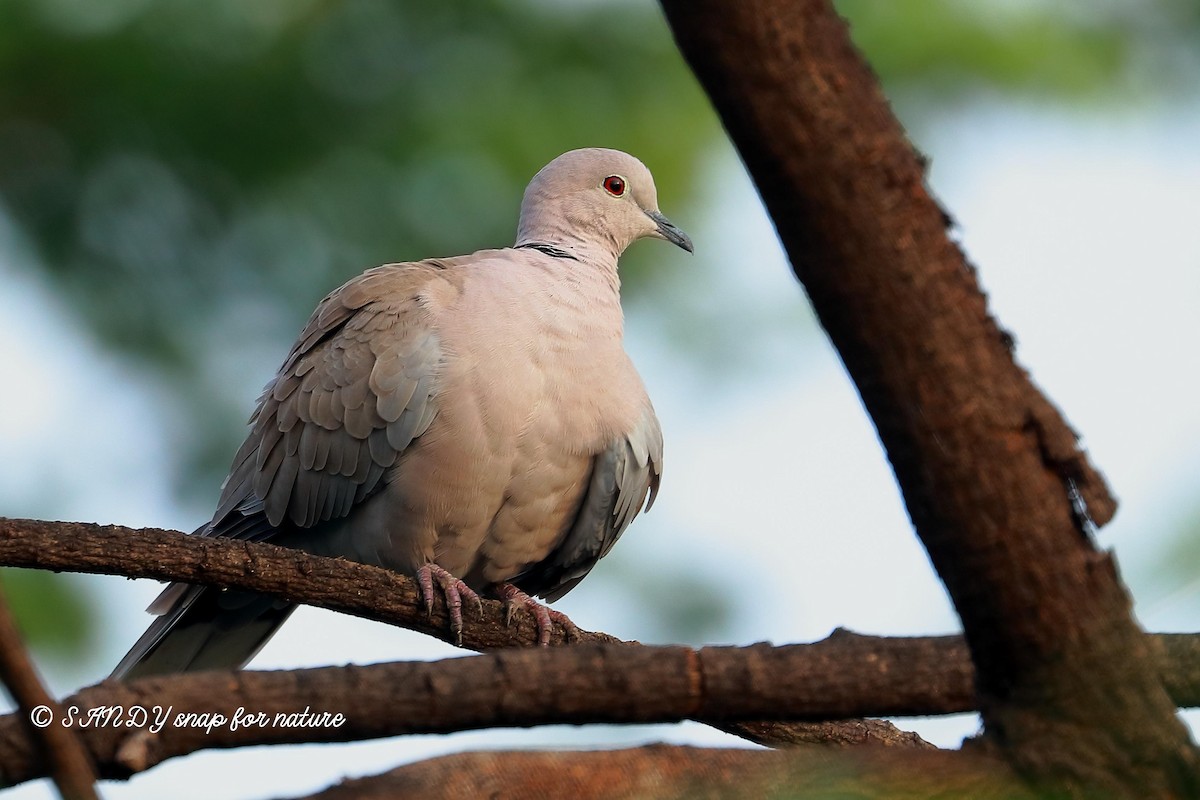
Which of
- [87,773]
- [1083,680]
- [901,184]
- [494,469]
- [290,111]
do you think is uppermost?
[494,469]

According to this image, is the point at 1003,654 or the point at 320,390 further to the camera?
the point at 320,390

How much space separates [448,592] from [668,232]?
1.45 meters

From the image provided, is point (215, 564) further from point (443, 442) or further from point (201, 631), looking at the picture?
point (201, 631)

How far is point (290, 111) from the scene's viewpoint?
1.66 m

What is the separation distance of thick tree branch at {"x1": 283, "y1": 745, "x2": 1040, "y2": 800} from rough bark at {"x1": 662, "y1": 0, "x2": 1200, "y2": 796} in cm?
8

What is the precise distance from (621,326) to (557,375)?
35cm

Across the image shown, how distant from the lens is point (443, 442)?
332cm

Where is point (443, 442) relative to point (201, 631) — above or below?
above

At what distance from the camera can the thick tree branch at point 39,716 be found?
43.3 inches

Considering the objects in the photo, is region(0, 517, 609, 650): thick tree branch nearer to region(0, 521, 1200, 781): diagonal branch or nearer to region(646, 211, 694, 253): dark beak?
region(0, 521, 1200, 781): diagonal branch

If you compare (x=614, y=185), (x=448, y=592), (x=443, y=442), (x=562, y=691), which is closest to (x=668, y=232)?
(x=614, y=185)

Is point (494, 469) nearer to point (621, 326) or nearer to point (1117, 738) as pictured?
point (621, 326)

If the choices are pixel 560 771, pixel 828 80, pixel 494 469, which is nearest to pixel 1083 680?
pixel 560 771

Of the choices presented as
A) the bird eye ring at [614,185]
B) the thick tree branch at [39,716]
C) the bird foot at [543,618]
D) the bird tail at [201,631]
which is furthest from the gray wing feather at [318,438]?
the thick tree branch at [39,716]
